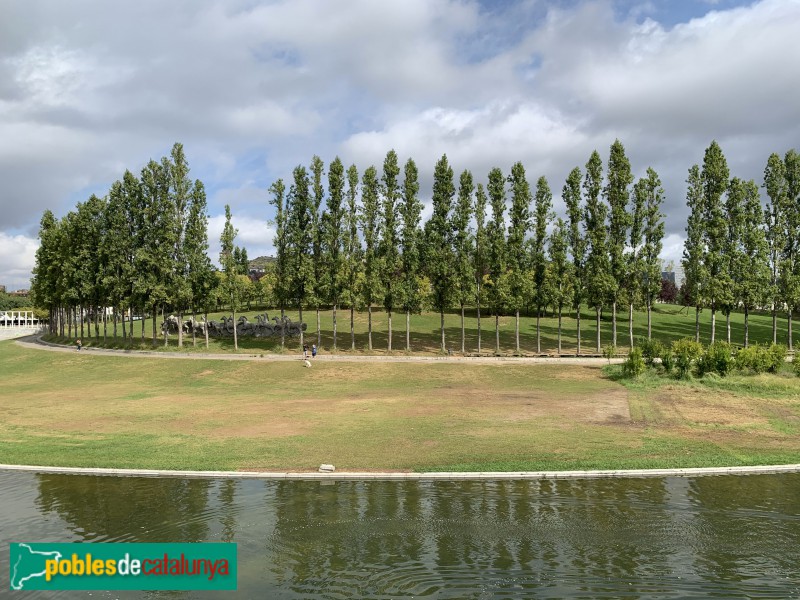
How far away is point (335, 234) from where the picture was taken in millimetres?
66938

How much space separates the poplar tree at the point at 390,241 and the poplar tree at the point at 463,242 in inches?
263

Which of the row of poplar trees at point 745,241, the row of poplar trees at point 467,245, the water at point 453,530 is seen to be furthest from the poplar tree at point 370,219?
the water at point 453,530

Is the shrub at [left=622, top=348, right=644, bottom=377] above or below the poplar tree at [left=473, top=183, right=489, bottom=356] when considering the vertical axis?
below

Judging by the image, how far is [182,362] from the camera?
2345 inches

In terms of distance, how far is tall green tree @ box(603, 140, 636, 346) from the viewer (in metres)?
62.7

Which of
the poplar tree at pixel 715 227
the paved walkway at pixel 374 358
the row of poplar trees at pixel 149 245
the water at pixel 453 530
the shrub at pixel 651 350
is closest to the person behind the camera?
the water at pixel 453 530

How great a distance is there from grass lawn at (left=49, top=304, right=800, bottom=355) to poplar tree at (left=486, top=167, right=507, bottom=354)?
7189 mm

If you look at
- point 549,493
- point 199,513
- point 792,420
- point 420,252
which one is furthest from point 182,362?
point 792,420

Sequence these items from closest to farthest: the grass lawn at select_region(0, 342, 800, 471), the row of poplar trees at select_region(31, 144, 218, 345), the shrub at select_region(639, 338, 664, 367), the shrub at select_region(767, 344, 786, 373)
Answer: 1. the grass lawn at select_region(0, 342, 800, 471)
2. the shrub at select_region(767, 344, 786, 373)
3. the shrub at select_region(639, 338, 664, 367)
4. the row of poplar trees at select_region(31, 144, 218, 345)

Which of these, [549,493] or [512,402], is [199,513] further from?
[512,402]

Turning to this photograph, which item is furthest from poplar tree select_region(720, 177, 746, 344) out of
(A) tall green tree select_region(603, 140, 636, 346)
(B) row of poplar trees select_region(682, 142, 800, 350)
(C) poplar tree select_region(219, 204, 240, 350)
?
(C) poplar tree select_region(219, 204, 240, 350)

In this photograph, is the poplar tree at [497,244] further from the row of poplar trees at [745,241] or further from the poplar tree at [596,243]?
the row of poplar trees at [745,241]

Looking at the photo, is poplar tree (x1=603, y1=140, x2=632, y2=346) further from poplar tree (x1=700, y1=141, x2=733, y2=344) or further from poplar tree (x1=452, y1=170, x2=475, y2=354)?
poplar tree (x1=452, y1=170, x2=475, y2=354)

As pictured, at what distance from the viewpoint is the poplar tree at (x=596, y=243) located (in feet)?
203
